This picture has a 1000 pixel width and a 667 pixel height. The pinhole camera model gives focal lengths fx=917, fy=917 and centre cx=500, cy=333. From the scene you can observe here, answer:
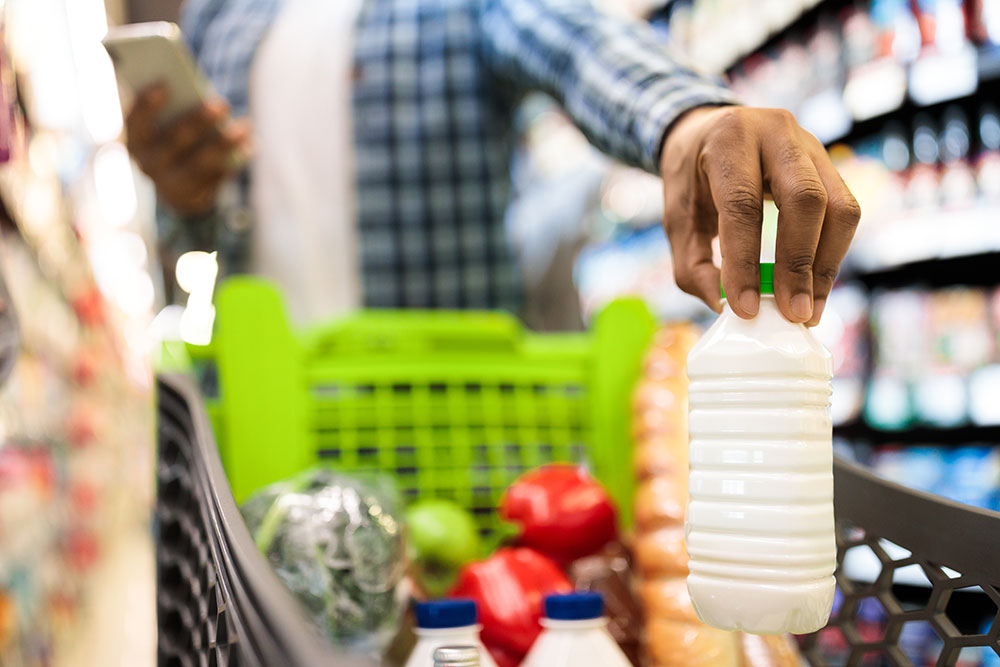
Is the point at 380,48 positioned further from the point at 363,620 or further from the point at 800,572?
the point at 800,572

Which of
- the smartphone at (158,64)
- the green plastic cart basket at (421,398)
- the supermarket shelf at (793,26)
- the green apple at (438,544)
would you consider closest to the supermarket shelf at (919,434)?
the supermarket shelf at (793,26)

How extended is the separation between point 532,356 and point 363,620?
0.58m

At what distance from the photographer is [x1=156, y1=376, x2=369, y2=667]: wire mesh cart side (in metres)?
0.45

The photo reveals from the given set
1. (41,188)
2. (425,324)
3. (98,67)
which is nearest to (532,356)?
(425,324)

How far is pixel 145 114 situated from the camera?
155 cm

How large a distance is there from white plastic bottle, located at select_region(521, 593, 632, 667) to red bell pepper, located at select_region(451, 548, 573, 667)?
12 centimetres

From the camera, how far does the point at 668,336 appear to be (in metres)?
1.44

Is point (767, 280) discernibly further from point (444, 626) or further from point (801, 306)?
point (444, 626)

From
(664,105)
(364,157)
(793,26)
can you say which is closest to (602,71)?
(664,105)

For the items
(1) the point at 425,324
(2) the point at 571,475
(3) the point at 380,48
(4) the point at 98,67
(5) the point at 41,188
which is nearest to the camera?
(2) the point at 571,475

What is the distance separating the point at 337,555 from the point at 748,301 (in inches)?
20.2

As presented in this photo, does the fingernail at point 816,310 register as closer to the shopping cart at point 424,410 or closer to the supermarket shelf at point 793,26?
the shopping cart at point 424,410

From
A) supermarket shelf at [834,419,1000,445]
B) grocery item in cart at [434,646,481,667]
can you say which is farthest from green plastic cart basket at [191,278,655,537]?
supermarket shelf at [834,419,1000,445]

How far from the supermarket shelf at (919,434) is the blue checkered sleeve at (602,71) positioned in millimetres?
2331
